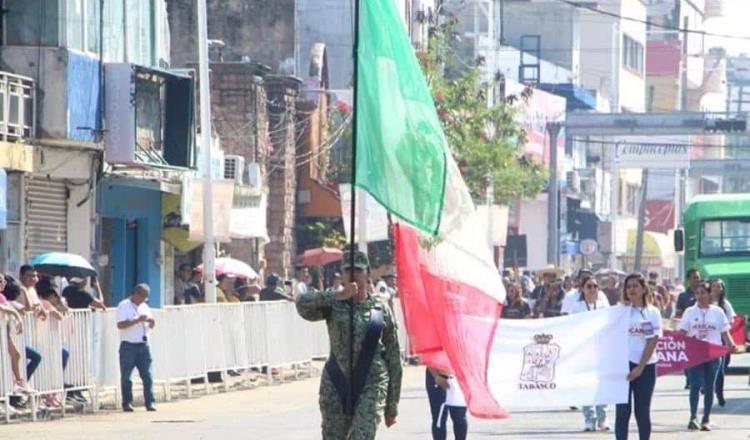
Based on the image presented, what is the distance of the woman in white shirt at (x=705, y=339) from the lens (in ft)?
73.0

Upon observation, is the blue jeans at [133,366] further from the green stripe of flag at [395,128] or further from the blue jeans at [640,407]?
the green stripe of flag at [395,128]

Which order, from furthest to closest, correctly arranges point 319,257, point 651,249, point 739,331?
point 651,249
point 319,257
point 739,331

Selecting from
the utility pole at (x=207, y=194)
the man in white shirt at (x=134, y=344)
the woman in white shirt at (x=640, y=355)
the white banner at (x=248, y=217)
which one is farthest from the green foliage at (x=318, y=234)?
the woman in white shirt at (x=640, y=355)

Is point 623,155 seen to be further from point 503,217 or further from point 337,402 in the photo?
point 337,402

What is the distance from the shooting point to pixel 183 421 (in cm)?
2425

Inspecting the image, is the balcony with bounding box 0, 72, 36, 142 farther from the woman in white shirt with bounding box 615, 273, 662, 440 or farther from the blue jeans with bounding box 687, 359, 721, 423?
the woman in white shirt with bounding box 615, 273, 662, 440

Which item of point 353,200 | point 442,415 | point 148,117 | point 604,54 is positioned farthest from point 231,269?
point 604,54

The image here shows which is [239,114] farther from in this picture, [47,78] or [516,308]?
[47,78]

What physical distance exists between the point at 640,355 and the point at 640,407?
0.45m

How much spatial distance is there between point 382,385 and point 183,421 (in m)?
11.2

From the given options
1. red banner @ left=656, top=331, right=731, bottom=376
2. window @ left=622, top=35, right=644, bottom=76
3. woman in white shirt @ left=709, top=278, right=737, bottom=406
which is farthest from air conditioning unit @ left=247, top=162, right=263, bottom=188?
window @ left=622, top=35, right=644, bottom=76

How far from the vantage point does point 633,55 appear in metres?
108

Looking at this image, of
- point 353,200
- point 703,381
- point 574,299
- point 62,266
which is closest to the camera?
point 353,200

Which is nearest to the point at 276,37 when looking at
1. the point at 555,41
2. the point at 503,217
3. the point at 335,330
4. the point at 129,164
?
the point at 503,217
